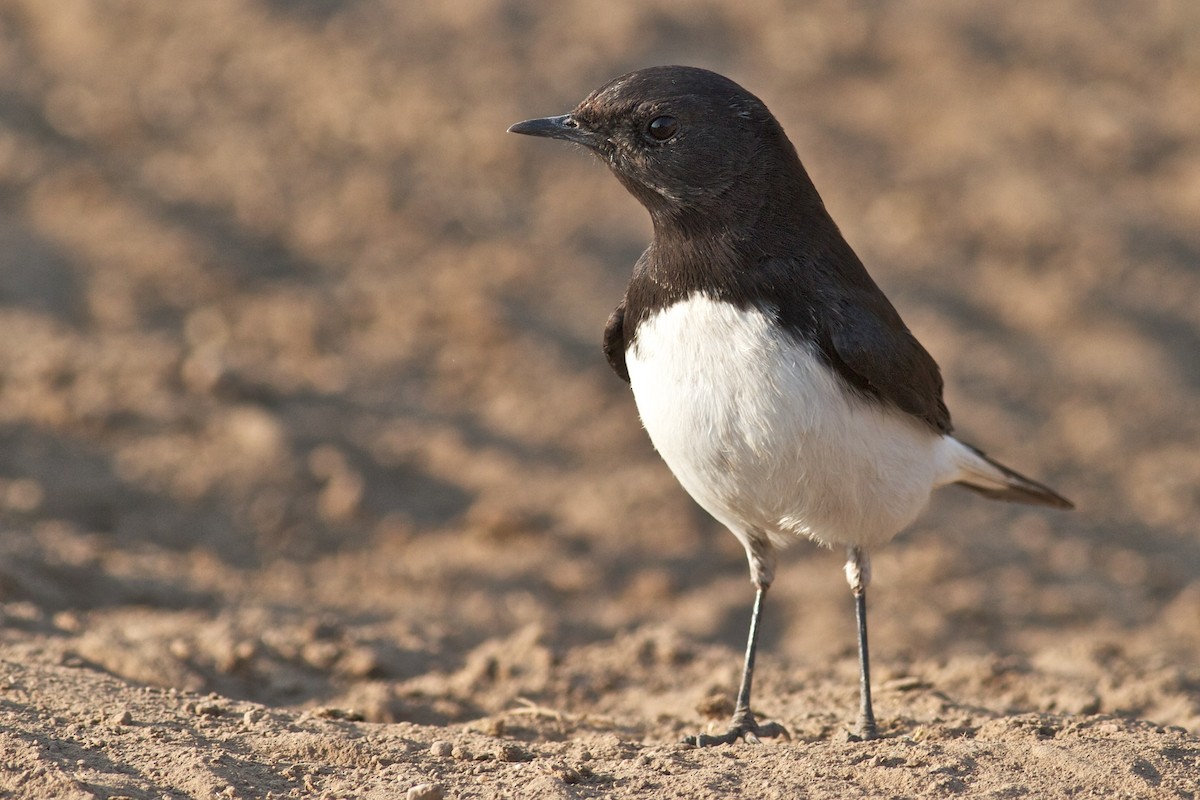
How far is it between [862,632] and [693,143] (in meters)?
2.24

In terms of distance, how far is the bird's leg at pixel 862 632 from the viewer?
245 inches

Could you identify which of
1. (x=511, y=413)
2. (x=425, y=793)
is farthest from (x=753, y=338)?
(x=511, y=413)

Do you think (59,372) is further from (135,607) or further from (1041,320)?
(1041,320)

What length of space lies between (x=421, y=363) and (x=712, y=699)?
5325 mm

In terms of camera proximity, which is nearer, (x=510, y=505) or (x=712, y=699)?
(x=712, y=699)

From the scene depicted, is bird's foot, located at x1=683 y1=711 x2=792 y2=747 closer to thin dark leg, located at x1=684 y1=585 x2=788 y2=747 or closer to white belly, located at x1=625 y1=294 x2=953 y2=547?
thin dark leg, located at x1=684 y1=585 x2=788 y2=747

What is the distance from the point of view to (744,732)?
6.34 metres

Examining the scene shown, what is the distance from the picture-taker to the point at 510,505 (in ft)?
33.8

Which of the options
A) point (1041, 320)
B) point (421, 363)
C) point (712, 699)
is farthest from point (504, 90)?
point (712, 699)

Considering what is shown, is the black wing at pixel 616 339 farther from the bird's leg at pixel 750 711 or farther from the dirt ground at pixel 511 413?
the dirt ground at pixel 511 413

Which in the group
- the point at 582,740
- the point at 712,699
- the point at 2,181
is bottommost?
the point at 582,740

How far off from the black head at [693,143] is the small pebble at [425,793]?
242 cm

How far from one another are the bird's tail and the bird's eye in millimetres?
2067

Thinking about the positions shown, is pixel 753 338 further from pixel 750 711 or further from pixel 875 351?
pixel 750 711
